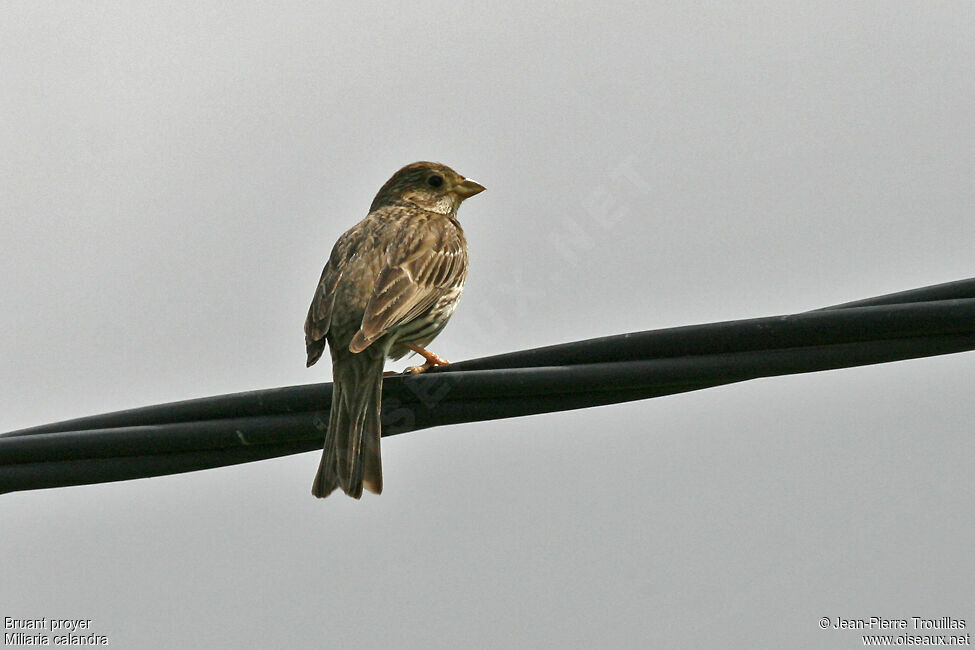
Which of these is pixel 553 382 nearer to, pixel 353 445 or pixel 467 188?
pixel 353 445

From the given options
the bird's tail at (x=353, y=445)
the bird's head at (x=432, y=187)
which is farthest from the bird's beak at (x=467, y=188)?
the bird's tail at (x=353, y=445)

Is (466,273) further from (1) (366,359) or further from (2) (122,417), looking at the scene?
(2) (122,417)

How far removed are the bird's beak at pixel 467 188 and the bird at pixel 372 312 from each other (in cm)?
35

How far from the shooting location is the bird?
5031 mm

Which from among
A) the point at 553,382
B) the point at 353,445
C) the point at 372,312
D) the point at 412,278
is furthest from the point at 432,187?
the point at 553,382

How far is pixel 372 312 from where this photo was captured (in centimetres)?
554

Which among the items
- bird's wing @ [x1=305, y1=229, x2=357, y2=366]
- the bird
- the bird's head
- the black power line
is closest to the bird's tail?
the bird

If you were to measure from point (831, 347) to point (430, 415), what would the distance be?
1.35 meters

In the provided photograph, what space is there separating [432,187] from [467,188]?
0.22m

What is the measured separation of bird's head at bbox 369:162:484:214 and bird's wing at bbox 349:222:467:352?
84 centimetres

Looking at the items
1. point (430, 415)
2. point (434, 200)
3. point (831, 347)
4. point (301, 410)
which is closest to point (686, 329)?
point (831, 347)

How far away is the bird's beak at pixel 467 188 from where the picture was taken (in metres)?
7.79

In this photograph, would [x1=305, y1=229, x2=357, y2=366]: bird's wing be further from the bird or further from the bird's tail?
the bird's tail

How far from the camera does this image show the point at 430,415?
13.8ft
